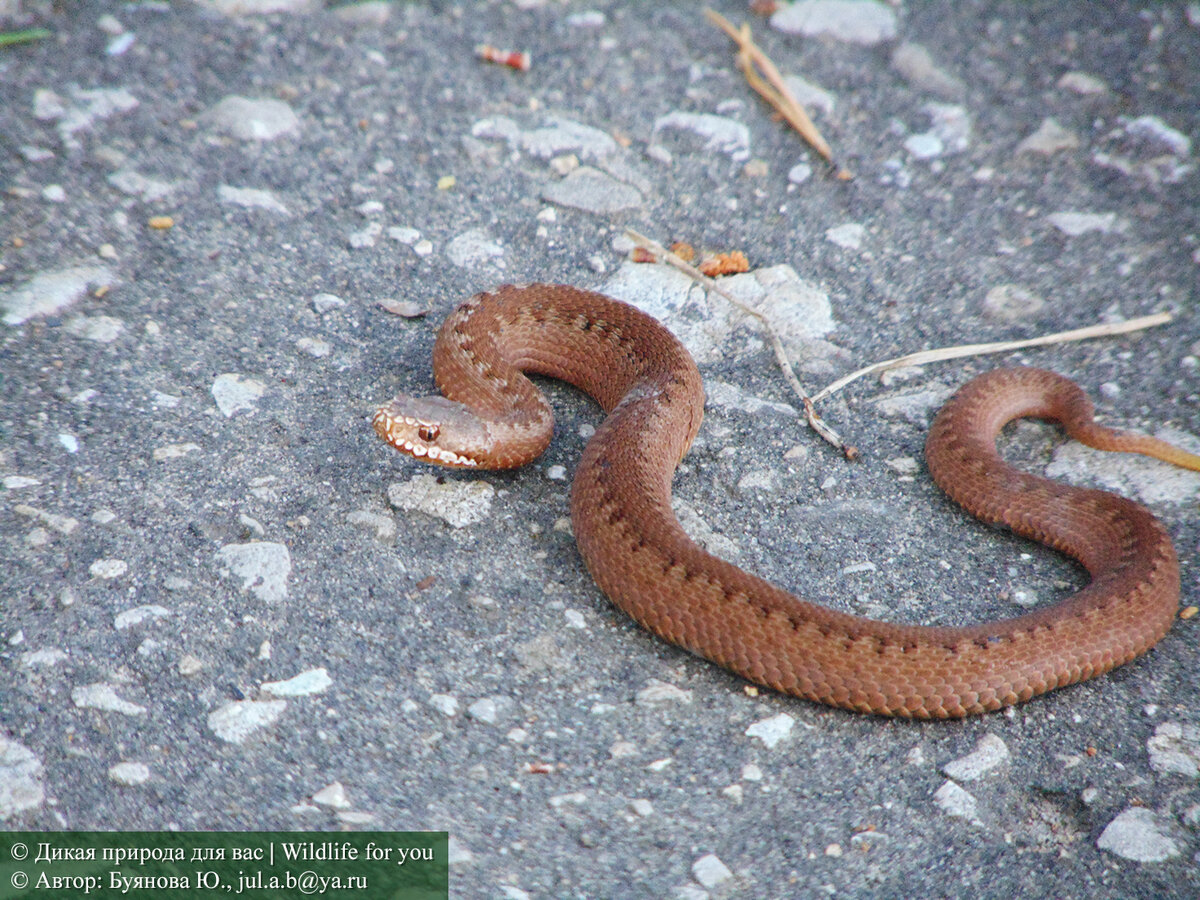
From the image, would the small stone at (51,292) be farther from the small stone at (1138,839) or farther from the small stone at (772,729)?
the small stone at (1138,839)

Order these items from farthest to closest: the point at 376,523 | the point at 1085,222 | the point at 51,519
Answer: the point at 1085,222 < the point at 376,523 < the point at 51,519

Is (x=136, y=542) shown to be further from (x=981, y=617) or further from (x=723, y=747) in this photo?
(x=981, y=617)

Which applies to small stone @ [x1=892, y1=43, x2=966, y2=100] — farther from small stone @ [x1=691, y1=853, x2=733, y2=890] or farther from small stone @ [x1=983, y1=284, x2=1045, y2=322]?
small stone @ [x1=691, y1=853, x2=733, y2=890]

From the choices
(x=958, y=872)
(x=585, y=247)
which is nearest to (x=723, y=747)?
(x=958, y=872)

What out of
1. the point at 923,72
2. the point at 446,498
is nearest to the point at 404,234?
the point at 446,498
